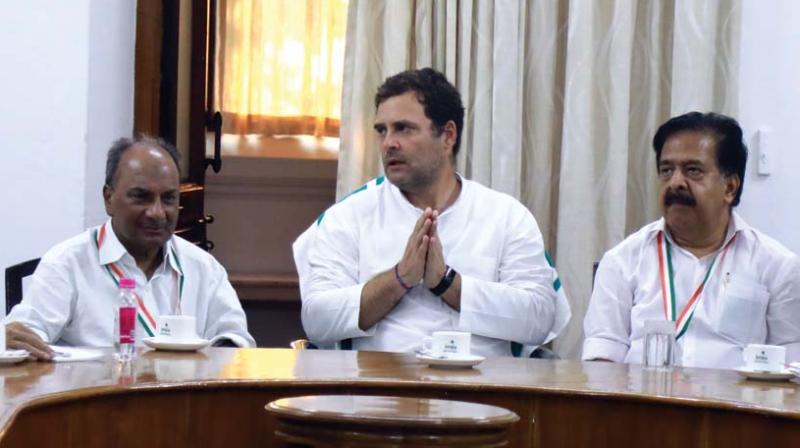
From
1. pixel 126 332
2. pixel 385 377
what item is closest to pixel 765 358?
pixel 385 377

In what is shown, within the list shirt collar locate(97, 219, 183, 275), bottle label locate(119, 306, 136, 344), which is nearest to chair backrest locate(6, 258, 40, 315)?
shirt collar locate(97, 219, 183, 275)

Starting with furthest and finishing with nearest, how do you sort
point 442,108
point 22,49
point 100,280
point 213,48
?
1. point 213,48
2. point 22,49
3. point 442,108
4. point 100,280

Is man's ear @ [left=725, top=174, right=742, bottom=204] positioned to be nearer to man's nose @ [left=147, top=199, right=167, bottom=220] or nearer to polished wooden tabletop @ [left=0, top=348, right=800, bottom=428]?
polished wooden tabletop @ [left=0, top=348, right=800, bottom=428]

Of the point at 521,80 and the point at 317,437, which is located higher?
the point at 521,80

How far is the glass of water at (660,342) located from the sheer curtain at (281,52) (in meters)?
3.51

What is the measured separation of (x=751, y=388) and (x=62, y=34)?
275 centimetres

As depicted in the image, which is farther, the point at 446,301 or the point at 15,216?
the point at 15,216

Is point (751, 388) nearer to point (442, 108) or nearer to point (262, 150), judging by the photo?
point (442, 108)

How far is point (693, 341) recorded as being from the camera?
3.56 m

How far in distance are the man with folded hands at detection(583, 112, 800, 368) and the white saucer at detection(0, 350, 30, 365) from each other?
4.92ft

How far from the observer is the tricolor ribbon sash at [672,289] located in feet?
11.7

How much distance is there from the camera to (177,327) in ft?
10.7

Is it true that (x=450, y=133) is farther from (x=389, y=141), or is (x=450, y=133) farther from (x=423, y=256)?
(x=423, y=256)

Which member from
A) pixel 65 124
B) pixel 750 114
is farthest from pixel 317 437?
pixel 750 114
